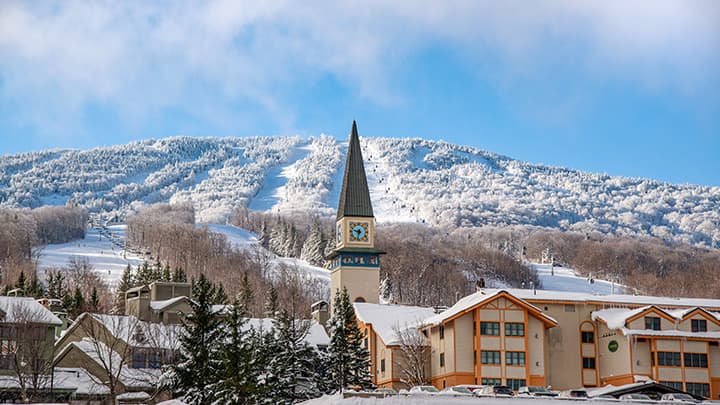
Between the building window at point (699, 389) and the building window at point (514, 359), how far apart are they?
34.6 feet

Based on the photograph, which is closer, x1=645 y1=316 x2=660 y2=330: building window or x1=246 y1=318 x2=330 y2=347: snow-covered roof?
x1=645 y1=316 x2=660 y2=330: building window

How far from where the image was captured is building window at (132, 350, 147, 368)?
66.1m

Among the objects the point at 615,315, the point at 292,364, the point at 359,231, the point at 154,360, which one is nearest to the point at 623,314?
the point at 615,315

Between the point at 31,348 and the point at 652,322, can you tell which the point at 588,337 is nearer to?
the point at 652,322

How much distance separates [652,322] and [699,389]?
200 inches

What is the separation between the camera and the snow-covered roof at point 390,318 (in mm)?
71875

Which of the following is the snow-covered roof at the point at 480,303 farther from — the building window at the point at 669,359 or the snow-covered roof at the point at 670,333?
the building window at the point at 669,359

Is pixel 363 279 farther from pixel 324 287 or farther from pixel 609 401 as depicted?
pixel 324 287

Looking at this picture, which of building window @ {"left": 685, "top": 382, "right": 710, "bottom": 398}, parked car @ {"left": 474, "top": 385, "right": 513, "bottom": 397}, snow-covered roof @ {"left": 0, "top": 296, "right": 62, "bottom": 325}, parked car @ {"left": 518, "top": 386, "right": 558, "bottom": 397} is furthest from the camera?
building window @ {"left": 685, "top": 382, "right": 710, "bottom": 398}

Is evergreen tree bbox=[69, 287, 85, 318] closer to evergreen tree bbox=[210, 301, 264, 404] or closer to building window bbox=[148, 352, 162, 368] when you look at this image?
building window bbox=[148, 352, 162, 368]

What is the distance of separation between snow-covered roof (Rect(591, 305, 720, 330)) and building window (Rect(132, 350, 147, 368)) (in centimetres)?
3020

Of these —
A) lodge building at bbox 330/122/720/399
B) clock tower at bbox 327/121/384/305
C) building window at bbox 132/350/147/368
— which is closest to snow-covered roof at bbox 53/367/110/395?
building window at bbox 132/350/147/368

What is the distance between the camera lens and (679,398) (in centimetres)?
5656

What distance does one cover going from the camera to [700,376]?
66188 mm
